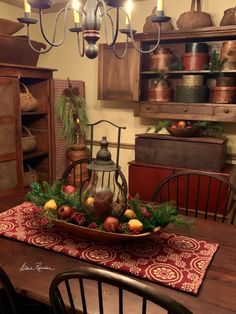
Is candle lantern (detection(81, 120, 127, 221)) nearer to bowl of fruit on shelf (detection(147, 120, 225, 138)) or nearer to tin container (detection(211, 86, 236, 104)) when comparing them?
bowl of fruit on shelf (detection(147, 120, 225, 138))

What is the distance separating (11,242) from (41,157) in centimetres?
202

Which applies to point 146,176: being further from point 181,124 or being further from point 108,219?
point 108,219

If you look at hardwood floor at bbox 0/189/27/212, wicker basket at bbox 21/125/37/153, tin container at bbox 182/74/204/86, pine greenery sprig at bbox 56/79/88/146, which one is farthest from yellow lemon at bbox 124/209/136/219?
pine greenery sprig at bbox 56/79/88/146

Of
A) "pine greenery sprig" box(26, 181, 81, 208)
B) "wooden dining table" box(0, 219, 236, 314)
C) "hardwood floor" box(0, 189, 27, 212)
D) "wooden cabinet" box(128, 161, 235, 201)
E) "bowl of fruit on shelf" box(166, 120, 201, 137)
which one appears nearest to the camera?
"wooden dining table" box(0, 219, 236, 314)

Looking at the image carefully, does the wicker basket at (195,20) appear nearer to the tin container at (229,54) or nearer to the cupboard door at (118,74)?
the tin container at (229,54)

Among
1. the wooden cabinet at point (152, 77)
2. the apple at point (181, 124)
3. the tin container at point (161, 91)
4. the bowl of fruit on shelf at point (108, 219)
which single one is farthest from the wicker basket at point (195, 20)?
the bowl of fruit on shelf at point (108, 219)

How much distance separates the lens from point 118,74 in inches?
121

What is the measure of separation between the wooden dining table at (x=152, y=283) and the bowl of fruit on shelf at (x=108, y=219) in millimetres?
126

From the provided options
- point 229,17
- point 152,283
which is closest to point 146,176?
point 229,17

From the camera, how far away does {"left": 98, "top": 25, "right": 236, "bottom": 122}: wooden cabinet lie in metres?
2.65

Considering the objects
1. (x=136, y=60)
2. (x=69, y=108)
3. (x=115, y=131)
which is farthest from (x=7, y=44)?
(x=115, y=131)

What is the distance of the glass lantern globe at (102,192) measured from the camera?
129cm

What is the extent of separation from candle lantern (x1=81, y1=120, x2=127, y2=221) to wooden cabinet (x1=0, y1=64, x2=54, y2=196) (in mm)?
1586

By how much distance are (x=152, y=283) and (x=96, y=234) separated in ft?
0.98
